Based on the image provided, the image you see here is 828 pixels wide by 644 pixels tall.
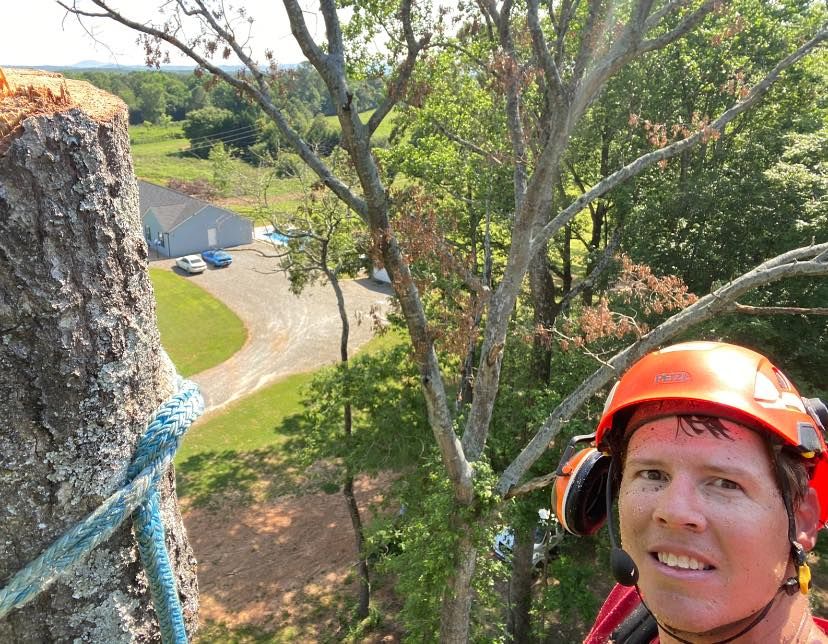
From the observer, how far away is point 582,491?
7.98ft

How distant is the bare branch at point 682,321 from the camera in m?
5.25

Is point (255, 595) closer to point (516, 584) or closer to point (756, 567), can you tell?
point (516, 584)

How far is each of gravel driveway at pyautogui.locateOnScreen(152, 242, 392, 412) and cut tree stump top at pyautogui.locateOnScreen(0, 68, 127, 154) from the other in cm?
1562

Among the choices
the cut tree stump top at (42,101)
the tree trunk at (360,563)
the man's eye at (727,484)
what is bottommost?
the tree trunk at (360,563)

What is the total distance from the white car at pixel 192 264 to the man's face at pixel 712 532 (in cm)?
3154

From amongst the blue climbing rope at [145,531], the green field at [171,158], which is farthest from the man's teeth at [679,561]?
the green field at [171,158]

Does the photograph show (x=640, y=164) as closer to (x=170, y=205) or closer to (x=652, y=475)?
(x=652, y=475)

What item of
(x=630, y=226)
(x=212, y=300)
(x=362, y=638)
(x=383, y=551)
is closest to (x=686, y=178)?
(x=630, y=226)

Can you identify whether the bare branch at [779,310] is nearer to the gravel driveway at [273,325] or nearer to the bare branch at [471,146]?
the bare branch at [471,146]

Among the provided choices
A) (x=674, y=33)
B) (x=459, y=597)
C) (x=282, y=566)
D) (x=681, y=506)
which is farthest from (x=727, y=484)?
(x=282, y=566)

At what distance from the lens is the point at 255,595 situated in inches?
481

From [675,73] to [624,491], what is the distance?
11.7m

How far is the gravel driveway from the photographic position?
20.2 metres

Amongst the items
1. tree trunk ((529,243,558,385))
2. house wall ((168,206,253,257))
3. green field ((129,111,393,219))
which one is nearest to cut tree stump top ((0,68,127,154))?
tree trunk ((529,243,558,385))
